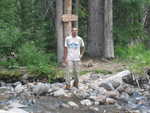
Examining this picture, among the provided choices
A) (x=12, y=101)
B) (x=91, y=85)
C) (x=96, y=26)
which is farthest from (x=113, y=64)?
(x=12, y=101)

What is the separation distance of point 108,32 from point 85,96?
234 inches

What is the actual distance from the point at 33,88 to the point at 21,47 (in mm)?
3804

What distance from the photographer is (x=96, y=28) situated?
16141 mm

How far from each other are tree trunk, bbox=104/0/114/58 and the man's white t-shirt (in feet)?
16.4

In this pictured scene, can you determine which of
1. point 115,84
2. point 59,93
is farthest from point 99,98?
point 115,84

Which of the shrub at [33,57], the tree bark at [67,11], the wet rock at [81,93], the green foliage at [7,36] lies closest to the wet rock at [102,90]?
the wet rock at [81,93]

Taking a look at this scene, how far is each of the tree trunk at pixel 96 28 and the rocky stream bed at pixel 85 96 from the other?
3.66m

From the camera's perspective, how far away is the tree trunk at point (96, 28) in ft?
52.6

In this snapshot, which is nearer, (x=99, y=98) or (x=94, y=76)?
(x=99, y=98)

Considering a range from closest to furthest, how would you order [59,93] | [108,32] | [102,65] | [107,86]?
[59,93] → [107,86] → [102,65] → [108,32]

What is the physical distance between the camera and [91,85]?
11453 millimetres

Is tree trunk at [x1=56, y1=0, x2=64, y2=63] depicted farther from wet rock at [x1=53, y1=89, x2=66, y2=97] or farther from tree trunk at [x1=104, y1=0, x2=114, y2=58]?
wet rock at [x1=53, y1=89, x2=66, y2=97]

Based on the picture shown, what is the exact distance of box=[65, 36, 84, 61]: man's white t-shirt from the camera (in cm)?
1059

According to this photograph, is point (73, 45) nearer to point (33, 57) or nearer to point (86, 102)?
point (86, 102)
